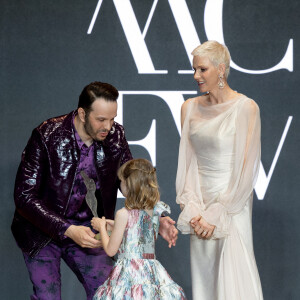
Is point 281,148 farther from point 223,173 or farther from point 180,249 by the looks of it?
point 223,173

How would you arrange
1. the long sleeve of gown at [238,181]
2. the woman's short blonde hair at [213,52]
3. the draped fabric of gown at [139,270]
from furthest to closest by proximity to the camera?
1. the woman's short blonde hair at [213,52]
2. the long sleeve of gown at [238,181]
3. the draped fabric of gown at [139,270]

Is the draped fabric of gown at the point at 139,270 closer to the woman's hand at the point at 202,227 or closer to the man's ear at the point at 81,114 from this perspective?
the woman's hand at the point at 202,227

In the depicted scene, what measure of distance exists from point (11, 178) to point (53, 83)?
0.81 m

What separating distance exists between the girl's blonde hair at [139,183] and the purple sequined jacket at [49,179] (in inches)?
13.4

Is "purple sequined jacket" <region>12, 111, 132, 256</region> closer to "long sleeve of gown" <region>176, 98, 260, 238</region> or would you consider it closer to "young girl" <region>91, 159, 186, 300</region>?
"young girl" <region>91, 159, 186, 300</region>

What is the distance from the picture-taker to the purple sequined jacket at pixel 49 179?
3680 millimetres

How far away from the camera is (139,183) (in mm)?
3461

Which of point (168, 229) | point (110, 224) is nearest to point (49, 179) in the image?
point (110, 224)

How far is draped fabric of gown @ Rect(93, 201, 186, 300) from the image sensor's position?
134 inches

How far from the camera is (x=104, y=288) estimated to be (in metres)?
3.46

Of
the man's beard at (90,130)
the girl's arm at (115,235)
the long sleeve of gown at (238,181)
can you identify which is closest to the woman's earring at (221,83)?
the long sleeve of gown at (238,181)

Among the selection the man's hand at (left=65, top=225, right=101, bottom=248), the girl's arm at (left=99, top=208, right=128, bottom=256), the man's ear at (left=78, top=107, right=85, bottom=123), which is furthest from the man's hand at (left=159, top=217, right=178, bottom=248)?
the man's ear at (left=78, top=107, right=85, bottom=123)

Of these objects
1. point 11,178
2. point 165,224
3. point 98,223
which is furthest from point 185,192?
point 11,178

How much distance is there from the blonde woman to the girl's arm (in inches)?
13.7
